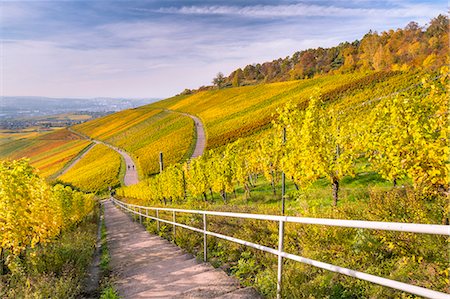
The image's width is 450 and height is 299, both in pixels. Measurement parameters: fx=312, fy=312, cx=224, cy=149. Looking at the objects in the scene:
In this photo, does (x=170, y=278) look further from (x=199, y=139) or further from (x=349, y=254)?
(x=199, y=139)

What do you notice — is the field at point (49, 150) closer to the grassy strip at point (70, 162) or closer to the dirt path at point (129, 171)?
the grassy strip at point (70, 162)

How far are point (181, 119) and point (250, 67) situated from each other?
67528 mm

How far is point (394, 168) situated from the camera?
23.6ft

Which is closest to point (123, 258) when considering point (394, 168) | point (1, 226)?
point (1, 226)

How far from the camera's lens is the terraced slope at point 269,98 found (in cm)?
5175

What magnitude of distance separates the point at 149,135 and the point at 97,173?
1975 cm

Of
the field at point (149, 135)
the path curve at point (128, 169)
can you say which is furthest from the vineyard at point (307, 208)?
the field at point (149, 135)

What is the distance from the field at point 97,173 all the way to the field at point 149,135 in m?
4.64

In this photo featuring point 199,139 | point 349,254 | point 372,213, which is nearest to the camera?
point 349,254

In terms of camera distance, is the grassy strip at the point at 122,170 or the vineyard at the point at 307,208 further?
the grassy strip at the point at 122,170

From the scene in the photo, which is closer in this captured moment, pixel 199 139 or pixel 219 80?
pixel 199 139

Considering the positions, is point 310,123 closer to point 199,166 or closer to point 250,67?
point 199,166

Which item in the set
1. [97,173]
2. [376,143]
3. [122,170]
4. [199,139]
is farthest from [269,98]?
[376,143]

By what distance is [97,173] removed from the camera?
218 ft
